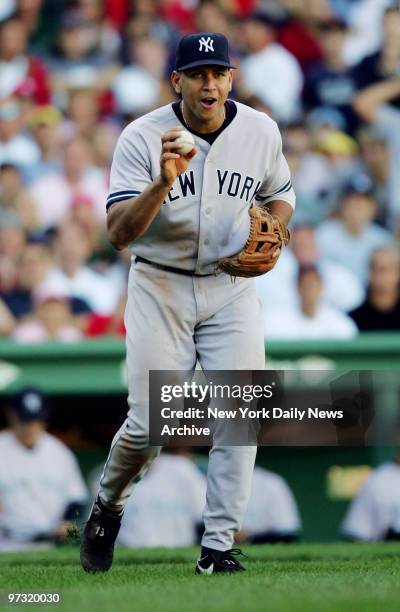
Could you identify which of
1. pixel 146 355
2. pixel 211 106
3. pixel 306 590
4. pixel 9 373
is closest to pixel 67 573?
pixel 146 355

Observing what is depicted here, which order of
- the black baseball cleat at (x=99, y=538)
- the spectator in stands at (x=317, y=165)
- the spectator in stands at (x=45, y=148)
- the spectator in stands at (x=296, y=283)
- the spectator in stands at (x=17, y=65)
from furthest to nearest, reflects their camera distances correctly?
1. the spectator in stands at (x=17, y=65)
2. the spectator in stands at (x=45, y=148)
3. the spectator in stands at (x=317, y=165)
4. the spectator in stands at (x=296, y=283)
5. the black baseball cleat at (x=99, y=538)

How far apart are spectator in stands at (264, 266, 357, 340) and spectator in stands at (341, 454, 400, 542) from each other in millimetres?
1131

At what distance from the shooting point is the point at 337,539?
8008 mm

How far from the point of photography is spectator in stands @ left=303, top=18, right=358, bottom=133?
1065 centimetres

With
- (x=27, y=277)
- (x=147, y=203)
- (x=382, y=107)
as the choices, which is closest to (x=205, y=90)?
(x=147, y=203)

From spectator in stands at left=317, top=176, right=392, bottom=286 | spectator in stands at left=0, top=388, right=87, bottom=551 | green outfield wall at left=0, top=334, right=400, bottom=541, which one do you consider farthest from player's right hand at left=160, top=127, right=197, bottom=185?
spectator in stands at left=317, top=176, right=392, bottom=286

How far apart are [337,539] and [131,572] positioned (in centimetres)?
318

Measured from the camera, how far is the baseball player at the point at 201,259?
471 centimetres

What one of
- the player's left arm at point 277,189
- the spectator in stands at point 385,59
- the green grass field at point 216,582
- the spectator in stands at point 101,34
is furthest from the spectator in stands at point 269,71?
the player's left arm at point 277,189

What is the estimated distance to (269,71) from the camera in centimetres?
1091

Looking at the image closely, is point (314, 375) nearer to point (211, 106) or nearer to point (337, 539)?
point (337, 539)

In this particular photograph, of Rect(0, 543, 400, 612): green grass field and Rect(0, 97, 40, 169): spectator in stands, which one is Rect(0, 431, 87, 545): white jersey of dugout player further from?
Rect(0, 97, 40, 169): spectator in stands

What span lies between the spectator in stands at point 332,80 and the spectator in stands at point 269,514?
3.79 m

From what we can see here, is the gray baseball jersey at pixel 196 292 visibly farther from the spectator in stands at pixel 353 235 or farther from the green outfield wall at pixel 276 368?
the spectator in stands at pixel 353 235
